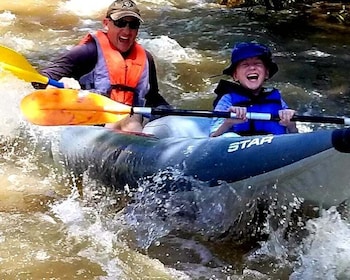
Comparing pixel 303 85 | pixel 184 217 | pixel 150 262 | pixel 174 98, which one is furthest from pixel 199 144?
pixel 303 85

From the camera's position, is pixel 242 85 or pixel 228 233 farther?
pixel 242 85

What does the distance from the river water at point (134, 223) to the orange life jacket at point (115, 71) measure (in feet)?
1.50

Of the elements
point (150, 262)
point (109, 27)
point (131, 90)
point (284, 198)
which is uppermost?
point (109, 27)

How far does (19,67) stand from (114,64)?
0.57 metres

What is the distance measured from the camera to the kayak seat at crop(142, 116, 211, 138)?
3660mm

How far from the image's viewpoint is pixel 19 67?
3.78m

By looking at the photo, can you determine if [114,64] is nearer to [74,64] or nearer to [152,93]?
[74,64]

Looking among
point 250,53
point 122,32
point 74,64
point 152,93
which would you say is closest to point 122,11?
point 122,32

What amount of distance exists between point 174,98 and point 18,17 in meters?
3.56

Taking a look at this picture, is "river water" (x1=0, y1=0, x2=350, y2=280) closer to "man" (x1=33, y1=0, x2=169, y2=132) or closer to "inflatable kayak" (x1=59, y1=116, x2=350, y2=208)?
"inflatable kayak" (x1=59, y1=116, x2=350, y2=208)

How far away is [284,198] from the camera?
285 centimetres

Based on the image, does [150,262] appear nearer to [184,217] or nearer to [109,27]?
[184,217]

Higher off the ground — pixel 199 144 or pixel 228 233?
pixel 199 144

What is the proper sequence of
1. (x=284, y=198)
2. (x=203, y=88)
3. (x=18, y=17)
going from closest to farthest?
(x=284, y=198)
(x=203, y=88)
(x=18, y=17)
